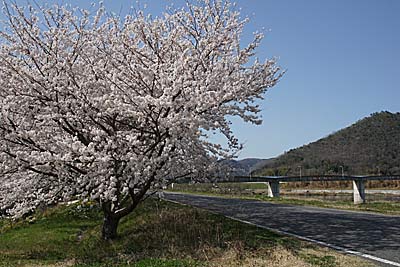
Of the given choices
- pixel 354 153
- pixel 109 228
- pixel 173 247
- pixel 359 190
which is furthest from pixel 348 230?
pixel 354 153

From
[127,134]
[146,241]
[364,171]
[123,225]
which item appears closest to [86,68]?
[127,134]

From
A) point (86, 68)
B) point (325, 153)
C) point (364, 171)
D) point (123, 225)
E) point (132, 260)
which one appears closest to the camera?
point (132, 260)

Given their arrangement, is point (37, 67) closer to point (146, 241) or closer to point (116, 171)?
point (116, 171)

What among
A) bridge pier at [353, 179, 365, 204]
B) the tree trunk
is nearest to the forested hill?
bridge pier at [353, 179, 365, 204]

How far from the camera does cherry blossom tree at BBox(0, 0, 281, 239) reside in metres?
10.6

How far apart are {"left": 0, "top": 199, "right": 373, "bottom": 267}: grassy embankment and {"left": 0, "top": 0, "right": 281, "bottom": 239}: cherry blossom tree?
134cm

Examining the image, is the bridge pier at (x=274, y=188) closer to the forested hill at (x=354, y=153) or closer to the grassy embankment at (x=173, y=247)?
the grassy embankment at (x=173, y=247)

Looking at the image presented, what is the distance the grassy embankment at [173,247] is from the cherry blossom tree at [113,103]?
52.6 inches

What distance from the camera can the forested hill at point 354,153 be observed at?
80.2m

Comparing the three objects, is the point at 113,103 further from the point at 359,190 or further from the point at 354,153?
the point at 354,153

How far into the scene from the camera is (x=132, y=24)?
12102 millimetres

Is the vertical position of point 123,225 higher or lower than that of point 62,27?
lower

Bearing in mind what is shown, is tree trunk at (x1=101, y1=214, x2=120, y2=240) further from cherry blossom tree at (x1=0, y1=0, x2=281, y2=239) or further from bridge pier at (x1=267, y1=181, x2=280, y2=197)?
bridge pier at (x1=267, y1=181, x2=280, y2=197)

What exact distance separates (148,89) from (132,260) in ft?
13.1
